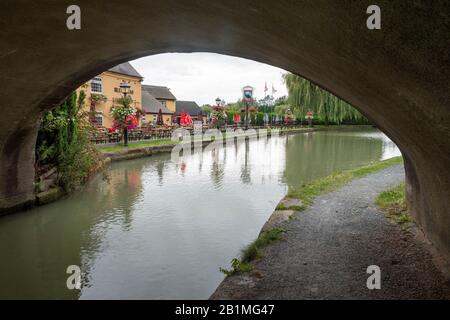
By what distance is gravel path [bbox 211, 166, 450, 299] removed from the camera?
404cm

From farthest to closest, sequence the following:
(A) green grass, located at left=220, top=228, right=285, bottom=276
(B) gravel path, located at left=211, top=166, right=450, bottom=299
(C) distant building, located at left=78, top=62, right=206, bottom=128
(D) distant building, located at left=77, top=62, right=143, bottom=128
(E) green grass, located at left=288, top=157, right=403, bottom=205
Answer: (D) distant building, located at left=77, top=62, right=143, bottom=128 → (C) distant building, located at left=78, top=62, right=206, bottom=128 → (E) green grass, located at left=288, top=157, right=403, bottom=205 → (A) green grass, located at left=220, top=228, right=285, bottom=276 → (B) gravel path, located at left=211, top=166, right=450, bottom=299

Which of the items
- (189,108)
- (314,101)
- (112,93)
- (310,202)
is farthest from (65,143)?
(189,108)

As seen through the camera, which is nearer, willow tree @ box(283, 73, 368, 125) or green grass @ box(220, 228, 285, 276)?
green grass @ box(220, 228, 285, 276)

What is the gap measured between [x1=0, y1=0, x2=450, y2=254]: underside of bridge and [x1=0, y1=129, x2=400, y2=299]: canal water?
8.60 ft

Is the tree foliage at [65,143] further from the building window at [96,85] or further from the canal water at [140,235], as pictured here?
the building window at [96,85]

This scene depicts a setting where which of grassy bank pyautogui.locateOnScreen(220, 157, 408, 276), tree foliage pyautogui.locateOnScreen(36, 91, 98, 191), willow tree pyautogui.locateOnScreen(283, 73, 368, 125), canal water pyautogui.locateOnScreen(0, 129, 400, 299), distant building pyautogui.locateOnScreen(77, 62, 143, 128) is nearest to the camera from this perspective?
grassy bank pyautogui.locateOnScreen(220, 157, 408, 276)

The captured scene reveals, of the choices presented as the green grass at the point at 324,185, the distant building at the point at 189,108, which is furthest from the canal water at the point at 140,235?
the distant building at the point at 189,108

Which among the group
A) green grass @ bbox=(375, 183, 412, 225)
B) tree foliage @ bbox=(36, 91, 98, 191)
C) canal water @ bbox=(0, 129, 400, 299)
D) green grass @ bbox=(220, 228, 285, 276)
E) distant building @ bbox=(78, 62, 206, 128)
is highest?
distant building @ bbox=(78, 62, 206, 128)

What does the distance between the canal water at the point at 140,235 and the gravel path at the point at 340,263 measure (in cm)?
100

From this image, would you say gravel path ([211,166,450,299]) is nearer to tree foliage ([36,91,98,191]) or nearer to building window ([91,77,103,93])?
tree foliage ([36,91,98,191])

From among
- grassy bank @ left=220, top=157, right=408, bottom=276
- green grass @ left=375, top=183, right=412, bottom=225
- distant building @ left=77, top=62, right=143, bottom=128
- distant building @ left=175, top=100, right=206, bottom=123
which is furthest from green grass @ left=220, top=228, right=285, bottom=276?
distant building @ left=175, top=100, right=206, bottom=123

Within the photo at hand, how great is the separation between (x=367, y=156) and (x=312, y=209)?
14474mm

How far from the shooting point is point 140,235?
7.48m

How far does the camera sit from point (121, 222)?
8.44 m
